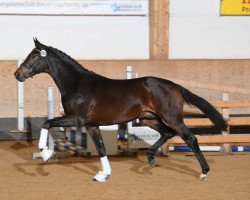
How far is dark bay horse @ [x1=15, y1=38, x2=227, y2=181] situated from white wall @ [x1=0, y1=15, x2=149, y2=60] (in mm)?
5472

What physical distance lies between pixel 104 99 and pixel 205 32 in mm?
6921

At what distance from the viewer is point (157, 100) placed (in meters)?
8.06

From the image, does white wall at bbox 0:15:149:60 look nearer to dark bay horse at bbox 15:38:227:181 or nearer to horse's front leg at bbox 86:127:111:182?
dark bay horse at bbox 15:38:227:181

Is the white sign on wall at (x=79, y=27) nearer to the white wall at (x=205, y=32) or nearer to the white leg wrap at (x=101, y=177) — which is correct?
the white wall at (x=205, y=32)

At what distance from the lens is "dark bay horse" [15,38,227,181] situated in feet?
26.1

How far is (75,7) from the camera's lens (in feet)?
45.0

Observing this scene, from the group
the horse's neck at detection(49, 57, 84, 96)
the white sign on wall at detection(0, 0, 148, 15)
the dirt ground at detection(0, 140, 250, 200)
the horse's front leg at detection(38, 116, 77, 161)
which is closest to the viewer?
the dirt ground at detection(0, 140, 250, 200)

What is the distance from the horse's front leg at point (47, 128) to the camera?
7.61 meters

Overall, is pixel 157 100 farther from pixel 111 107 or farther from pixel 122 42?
pixel 122 42

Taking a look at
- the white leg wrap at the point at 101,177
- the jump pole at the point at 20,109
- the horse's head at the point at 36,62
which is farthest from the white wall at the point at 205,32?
the white leg wrap at the point at 101,177

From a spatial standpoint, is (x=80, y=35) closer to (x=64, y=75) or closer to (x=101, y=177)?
(x=64, y=75)

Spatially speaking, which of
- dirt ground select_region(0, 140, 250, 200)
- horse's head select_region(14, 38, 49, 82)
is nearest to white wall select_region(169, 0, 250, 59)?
dirt ground select_region(0, 140, 250, 200)

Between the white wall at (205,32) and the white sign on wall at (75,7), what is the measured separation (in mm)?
910

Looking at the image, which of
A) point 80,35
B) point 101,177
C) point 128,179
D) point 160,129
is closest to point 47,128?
point 101,177
